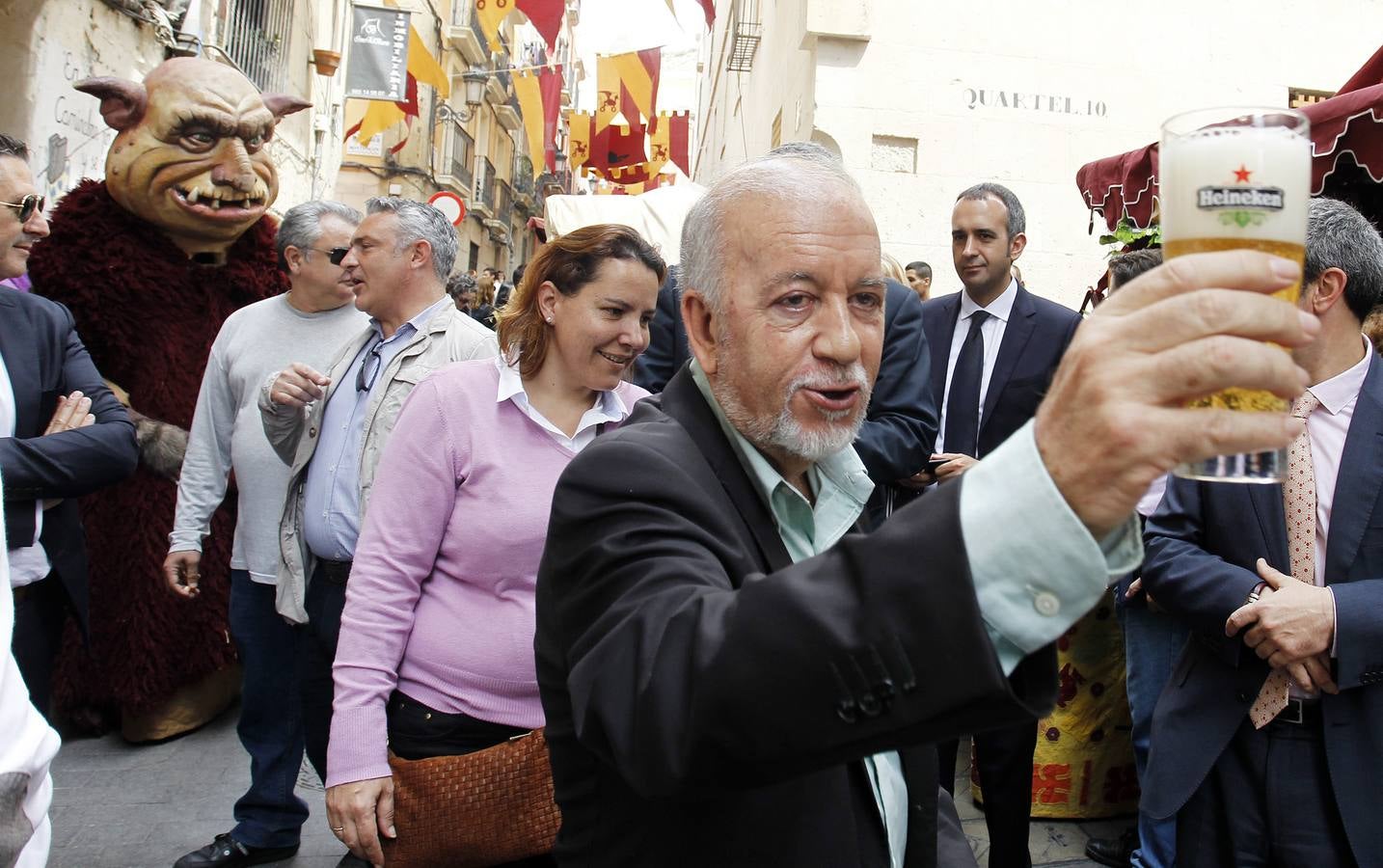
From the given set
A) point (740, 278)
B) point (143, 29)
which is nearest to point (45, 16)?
point (143, 29)

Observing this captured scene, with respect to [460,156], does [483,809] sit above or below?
below

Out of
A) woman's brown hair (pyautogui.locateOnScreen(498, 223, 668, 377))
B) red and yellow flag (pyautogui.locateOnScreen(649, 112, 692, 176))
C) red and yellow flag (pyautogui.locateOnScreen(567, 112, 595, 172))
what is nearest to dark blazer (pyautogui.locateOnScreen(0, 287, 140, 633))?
woman's brown hair (pyautogui.locateOnScreen(498, 223, 668, 377))

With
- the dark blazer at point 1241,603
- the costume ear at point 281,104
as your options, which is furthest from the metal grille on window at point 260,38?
the dark blazer at point 1241,603

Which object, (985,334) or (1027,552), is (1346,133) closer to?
(985,334)

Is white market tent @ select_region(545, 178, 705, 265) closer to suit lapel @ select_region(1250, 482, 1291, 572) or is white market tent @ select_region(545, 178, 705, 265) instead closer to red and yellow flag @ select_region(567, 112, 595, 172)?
suit lapel @ select_region(1250, 482, 1291, 572)

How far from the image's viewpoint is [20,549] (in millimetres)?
3213

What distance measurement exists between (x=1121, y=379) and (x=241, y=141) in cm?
529

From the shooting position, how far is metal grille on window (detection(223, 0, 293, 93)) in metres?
10.9

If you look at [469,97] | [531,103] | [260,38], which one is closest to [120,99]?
[260,38]

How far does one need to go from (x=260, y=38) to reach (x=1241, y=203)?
1289 cm

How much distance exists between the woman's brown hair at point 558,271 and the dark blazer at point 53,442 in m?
1.44

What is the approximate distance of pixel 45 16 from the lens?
707cm

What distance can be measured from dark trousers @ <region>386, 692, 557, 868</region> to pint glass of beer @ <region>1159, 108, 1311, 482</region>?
189cm

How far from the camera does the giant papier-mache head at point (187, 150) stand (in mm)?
4930
